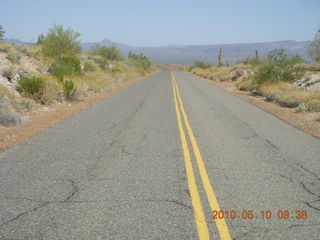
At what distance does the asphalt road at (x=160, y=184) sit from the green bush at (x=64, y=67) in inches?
424

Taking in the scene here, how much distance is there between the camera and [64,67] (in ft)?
66.2

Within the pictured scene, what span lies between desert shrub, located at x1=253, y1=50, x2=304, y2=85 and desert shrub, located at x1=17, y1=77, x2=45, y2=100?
50.4ft

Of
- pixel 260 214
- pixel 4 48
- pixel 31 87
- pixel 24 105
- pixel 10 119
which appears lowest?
pixel 260 214

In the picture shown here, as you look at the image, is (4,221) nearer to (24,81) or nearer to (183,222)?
(183,222)

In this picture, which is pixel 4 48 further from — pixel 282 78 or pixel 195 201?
pixel 195 201

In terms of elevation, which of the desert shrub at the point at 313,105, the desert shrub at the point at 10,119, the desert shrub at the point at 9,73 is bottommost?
the desert shrub at the point at 313,105

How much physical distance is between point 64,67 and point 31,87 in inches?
257

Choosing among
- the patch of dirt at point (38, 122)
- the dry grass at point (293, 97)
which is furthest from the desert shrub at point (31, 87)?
the dry grass at point (293, 97)

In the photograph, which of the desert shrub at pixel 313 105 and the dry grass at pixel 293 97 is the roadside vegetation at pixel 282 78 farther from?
the desert shrub at pixel 313 105

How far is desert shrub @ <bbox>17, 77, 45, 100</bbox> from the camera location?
13.9 m

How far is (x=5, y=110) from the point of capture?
10.7 metres

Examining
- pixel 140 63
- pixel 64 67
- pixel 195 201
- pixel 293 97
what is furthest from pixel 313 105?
pixel 140 63

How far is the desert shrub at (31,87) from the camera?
13.9 m

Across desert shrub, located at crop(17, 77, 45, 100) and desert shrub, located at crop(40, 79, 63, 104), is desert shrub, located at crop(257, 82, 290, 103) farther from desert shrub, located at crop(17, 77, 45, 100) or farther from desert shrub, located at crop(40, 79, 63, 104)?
desert shrub, located at crop(17, 77, 45, 100)
